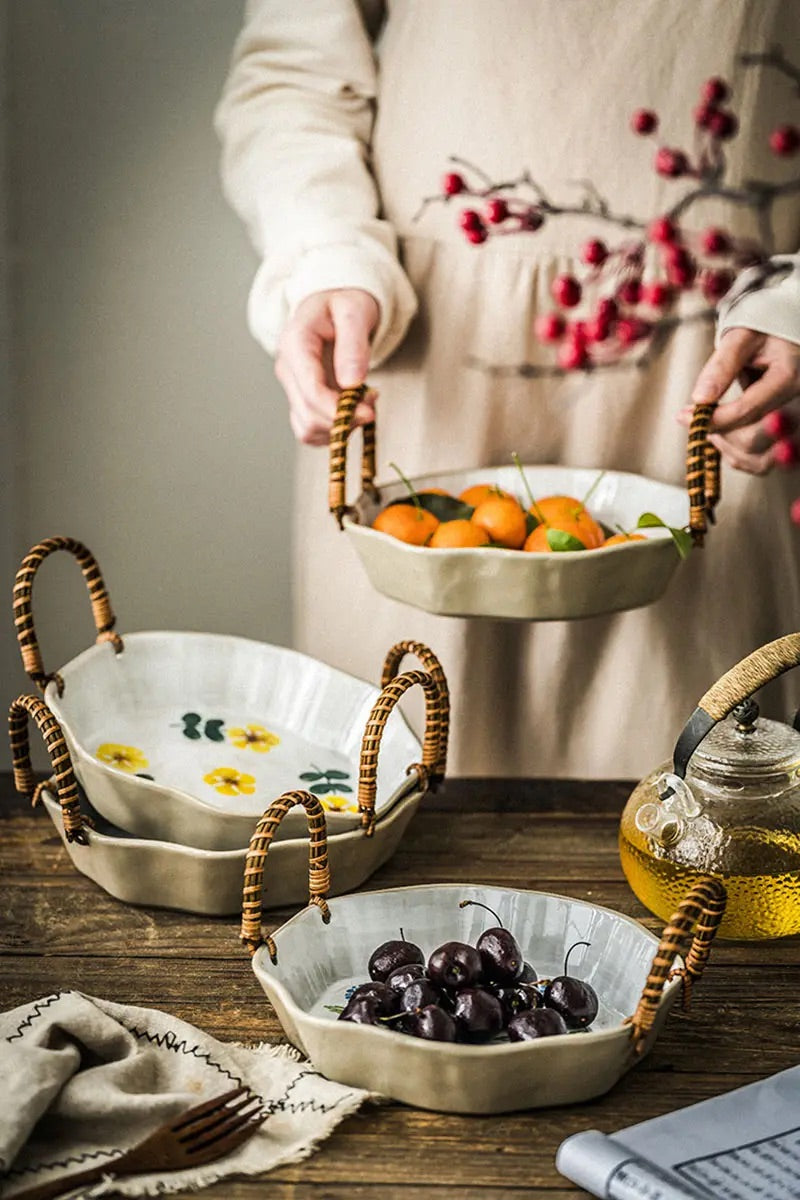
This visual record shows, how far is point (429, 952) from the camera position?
1.00 meters

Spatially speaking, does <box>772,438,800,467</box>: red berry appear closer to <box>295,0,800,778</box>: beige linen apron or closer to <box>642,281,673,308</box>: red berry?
<box>642,281,673,308</box>: red berry

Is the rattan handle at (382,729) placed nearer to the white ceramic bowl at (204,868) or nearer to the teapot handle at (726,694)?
the white ceramic bowl at (204,868)

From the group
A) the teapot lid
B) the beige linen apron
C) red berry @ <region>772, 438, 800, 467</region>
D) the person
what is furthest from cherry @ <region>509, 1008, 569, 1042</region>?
the beige linen apron

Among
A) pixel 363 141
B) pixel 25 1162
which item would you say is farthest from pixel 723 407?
pixel 25 1162

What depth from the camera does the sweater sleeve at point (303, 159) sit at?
1.41 meters

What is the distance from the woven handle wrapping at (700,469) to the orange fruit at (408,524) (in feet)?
0.78

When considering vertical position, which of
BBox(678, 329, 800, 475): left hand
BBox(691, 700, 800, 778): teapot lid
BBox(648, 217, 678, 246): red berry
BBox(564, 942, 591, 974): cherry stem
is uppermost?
BBox(648, 217, 678, 246): red berry

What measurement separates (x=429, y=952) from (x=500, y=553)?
0.34 metres

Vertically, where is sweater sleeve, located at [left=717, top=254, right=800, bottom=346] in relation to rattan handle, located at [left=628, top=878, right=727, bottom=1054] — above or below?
above

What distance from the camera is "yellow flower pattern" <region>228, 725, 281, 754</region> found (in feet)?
4.16

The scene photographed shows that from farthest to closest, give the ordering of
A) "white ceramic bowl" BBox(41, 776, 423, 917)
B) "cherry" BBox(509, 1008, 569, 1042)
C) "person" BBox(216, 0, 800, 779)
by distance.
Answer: "person" BBox(216, 0, 800, 779), "white ceramic bowl" BBox(41, 776, 423, 917), "cherry" BBox(509, 1008, 569, 1042)

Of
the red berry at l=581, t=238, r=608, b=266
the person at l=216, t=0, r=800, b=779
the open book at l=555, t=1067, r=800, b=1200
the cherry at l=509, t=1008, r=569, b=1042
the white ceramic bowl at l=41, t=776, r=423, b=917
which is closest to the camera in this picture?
the open book at l=555, t=1067, r=800, b=1200

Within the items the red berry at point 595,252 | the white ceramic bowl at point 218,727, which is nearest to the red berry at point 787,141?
the red berry at point 595,252

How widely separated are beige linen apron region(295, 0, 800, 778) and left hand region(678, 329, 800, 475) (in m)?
0.17
